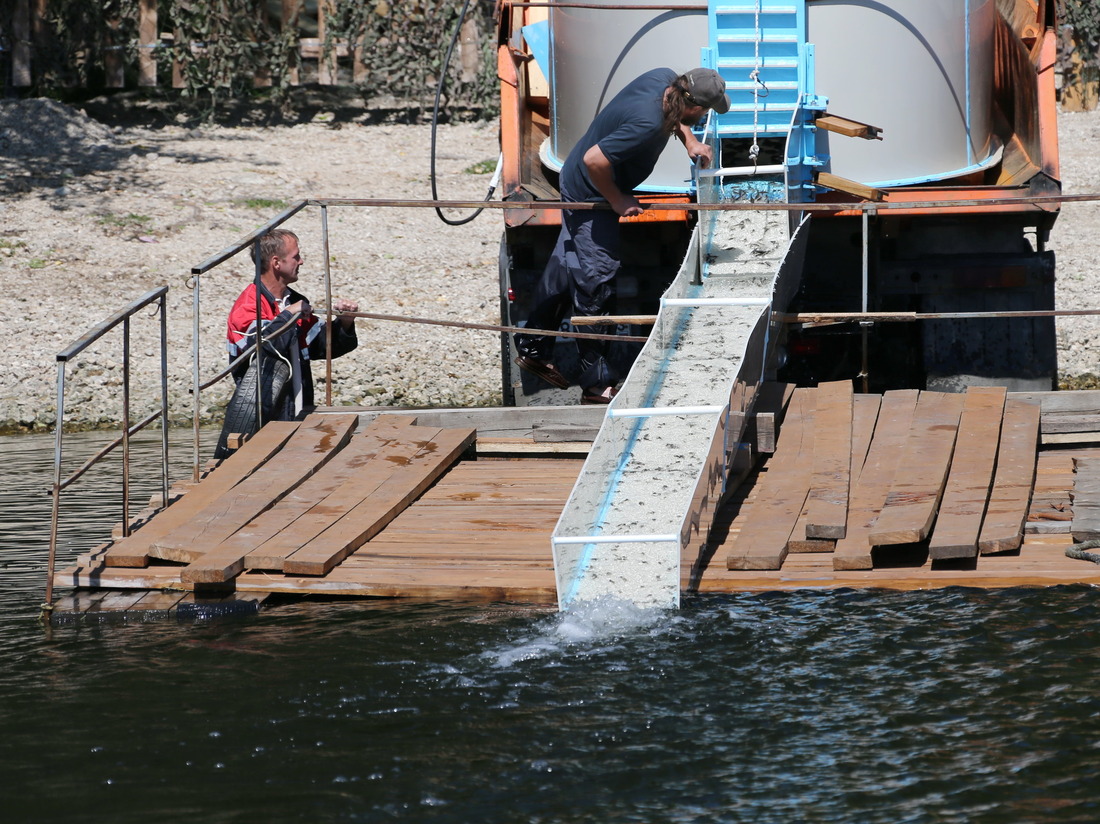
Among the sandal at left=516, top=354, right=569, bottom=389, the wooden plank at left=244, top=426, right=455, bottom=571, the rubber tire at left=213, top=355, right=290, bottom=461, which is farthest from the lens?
the sandal at left=516, top=354, right=569, bottom=389

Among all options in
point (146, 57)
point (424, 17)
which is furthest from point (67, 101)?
point (424, 17)

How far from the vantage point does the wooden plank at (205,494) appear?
6.86m

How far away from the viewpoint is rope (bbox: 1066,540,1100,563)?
6.27 m

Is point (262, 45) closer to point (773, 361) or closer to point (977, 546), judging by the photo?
point (773, 361)

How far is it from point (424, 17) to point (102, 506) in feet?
41.8

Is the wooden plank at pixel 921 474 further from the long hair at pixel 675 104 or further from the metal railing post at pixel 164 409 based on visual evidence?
the metal railing post at pixel 164 409

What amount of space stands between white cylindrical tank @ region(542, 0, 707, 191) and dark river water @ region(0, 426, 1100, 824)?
3.83 meters

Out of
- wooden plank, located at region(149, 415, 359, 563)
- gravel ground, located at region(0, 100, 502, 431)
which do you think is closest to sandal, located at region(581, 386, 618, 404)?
wooden plank, located at region(149, 415, 359, 563)

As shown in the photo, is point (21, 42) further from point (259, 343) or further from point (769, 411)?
point (769, 411)

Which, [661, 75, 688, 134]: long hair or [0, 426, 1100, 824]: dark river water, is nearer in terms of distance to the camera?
[0, 426, 1100, 824]: dark river water

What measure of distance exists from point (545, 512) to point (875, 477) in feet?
5.45

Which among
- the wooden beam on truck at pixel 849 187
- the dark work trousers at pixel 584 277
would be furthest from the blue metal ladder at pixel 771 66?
the dark work trousers at pixel 584 277

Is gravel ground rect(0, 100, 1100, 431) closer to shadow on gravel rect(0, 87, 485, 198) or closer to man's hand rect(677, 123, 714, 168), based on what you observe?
shadow on gravel rect(0, 87, 485, 198)

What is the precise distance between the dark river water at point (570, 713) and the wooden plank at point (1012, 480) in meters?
0.35
